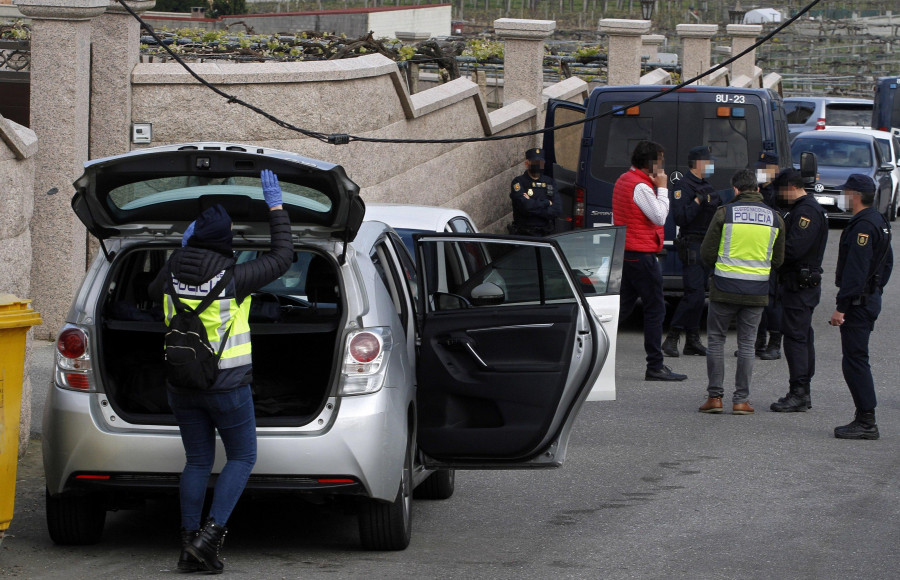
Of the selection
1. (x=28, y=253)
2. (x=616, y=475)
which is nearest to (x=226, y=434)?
(x=616, y=475)

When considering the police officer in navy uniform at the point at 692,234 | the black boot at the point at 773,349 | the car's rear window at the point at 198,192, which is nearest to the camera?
the car's rear window at the point at 198,192

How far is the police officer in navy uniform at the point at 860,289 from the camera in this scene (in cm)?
902

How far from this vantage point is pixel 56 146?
11.4m

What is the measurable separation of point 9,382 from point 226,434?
3.27 feet

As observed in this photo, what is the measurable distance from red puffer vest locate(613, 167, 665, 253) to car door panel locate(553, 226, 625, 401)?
821mm

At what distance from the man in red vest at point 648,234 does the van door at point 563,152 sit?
13.5 ft

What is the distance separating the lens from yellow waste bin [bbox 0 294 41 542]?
5.75m

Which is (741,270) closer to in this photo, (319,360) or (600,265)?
(600,265)

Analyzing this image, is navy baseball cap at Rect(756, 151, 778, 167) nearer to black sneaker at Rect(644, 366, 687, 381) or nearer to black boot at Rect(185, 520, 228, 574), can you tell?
black sneaker at Rect(644, 366, 687, 381)

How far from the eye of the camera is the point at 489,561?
6125 mm

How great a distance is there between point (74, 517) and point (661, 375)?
6.24 m

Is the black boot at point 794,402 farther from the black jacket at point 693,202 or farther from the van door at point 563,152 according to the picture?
the van door at point 563,152

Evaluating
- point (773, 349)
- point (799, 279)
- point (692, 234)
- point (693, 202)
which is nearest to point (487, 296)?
point (799, 279)

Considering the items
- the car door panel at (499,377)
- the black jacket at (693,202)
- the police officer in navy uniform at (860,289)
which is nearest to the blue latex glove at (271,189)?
→ the car door panel at (499,377)
